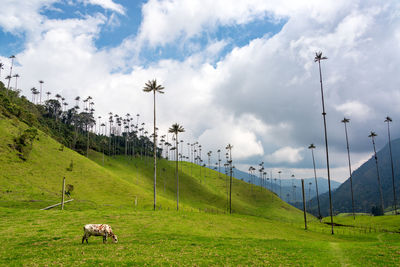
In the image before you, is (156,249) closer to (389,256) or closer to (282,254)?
(282,254)

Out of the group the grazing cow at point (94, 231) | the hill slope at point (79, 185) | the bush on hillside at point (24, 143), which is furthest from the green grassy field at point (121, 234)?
the bush on hillside at point (24, 143)

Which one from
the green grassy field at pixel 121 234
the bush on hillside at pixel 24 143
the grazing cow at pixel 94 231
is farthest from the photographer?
the bush on hillside at pixel 24 143

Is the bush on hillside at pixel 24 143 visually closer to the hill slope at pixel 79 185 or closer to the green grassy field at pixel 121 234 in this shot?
the hill slope at pixel 79 185

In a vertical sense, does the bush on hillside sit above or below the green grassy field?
above

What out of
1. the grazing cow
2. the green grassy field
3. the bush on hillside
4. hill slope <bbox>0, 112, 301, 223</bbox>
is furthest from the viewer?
the bush on hillside

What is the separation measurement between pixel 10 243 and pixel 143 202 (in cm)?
6584

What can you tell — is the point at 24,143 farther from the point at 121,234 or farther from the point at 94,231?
the point at 94,231

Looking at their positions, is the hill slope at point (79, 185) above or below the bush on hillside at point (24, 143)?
below

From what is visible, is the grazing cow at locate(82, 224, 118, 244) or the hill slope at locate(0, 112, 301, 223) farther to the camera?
the hill slope at locate(0, 112, 301, 223)

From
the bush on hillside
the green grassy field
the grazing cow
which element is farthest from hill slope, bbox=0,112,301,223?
the grazing cow

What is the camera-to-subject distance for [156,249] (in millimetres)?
22328

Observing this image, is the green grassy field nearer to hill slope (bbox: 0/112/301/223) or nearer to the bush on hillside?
hill slope (bbox: 0/112/301/223)

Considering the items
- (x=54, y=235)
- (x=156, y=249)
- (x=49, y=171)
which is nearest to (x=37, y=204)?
(x=49, y=171)

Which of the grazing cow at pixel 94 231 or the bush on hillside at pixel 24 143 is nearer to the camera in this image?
the grazing cow at pixel 94 231
